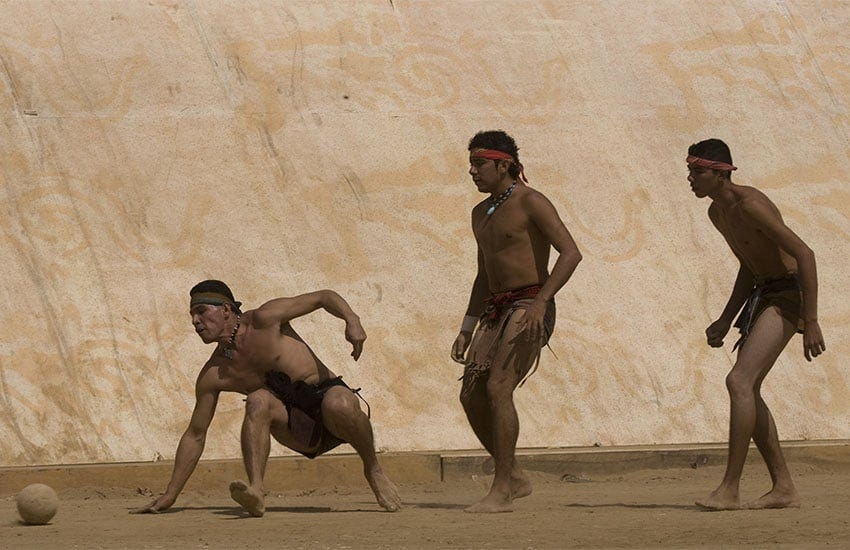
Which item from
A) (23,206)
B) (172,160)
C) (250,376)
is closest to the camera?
(250,376)

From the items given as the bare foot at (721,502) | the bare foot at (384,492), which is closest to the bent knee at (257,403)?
the bare foot at (384,492)

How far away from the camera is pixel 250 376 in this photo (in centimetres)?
841

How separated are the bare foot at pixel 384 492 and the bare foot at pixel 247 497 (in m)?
0.66

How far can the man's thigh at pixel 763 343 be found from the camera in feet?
25.8

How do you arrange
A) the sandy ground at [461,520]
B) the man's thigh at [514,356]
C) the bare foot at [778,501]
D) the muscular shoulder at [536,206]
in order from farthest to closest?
the muscular shoulder at [536,206] < the man's thigh at [514,356] < the bare foot at [778,501] < the sandy ground at [461,520]

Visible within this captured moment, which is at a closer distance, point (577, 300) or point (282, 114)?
point (577, 300)

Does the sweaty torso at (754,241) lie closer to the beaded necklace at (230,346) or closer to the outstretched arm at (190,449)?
the beaded necklace at (230,346)

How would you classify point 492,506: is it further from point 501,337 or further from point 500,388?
point 501,337

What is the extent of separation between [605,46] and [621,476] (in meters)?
5.33

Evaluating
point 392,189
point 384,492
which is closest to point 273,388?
point 384,492

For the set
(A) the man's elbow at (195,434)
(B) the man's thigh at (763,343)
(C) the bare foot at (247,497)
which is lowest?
(C) the bare foot at (247,497)

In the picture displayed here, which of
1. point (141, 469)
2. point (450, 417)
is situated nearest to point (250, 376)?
point (141, 469)

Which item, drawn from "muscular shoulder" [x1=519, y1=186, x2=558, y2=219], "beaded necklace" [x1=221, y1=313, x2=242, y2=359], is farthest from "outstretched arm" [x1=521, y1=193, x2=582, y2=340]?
"beaded necklace" [x1=221, y1=313, x2=242, y2=359]

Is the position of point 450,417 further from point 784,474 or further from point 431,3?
point 431,3
